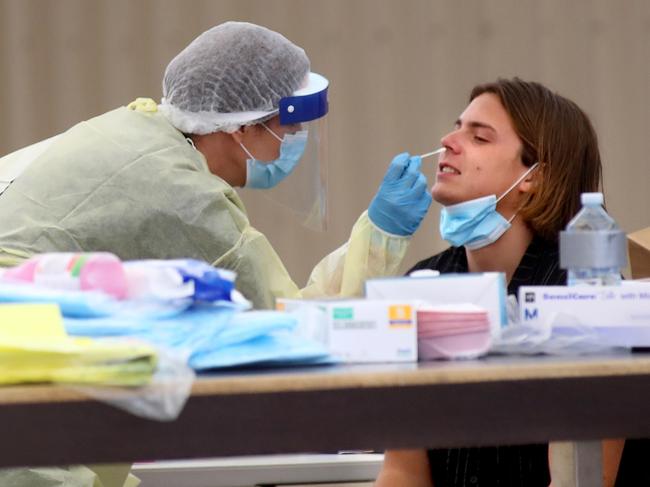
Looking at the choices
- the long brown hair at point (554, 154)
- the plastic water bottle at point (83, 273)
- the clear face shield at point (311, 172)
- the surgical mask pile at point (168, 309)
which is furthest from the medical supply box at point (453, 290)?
the clear face shield at point (311, 172)

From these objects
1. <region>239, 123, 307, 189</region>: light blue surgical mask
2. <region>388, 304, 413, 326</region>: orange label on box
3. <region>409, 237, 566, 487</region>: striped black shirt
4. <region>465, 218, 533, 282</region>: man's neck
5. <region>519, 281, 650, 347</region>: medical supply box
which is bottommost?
<region>409, 237, 566, 487</region>: striped black shirt

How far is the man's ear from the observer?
7.47ft

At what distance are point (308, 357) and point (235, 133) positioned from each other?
1417mm

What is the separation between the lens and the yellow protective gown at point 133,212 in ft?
6.78

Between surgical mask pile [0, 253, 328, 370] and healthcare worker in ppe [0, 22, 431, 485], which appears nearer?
surgical mask pile [0, 253, 328, 370]

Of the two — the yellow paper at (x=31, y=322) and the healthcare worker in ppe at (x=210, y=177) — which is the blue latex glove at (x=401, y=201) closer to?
the healthcare worker in ppe at (x=210, y=177)

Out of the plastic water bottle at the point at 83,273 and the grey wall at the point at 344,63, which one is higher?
the plastic water bottle at the point at 83,273

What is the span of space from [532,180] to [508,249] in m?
0.15

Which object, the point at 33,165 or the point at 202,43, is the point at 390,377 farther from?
the point at 202,43

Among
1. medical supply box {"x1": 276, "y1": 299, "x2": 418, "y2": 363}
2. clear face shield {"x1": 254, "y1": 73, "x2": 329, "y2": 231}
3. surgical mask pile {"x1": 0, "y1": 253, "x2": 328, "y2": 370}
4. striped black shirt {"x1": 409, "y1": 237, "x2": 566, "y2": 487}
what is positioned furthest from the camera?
clear face shield {"x1": 254, "y1": 73, "x2": 329, "y2": 231}

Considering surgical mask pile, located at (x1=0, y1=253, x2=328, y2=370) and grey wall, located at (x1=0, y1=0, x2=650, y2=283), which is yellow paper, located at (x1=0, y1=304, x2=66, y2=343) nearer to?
surgical mask pile, located at (x1=0, y1=253, x2=328, y2=370)

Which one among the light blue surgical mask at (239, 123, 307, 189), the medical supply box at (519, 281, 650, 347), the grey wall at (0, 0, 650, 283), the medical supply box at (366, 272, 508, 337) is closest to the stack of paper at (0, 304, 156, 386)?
the medical supply box at (366, 272, 508, 337)

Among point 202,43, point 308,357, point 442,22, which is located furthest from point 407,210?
point 442,22

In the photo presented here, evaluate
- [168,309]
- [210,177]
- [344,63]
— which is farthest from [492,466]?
[344,63]
